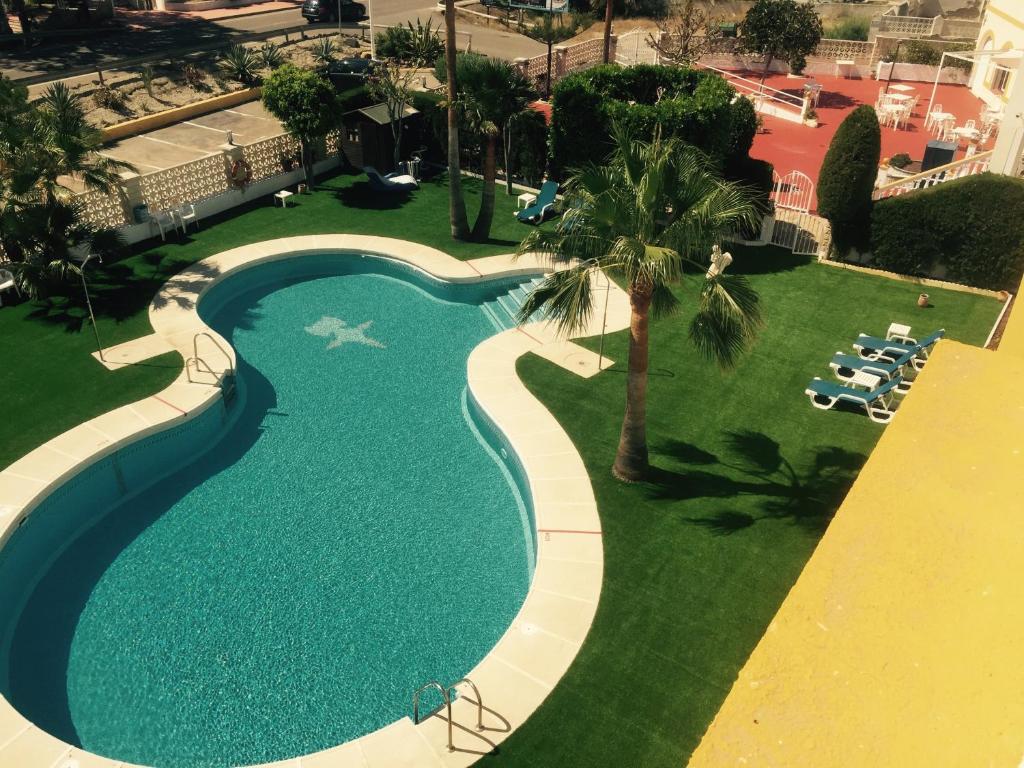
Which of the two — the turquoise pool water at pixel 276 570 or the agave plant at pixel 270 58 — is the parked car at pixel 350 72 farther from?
the turquoise pool water at pixel 276 570

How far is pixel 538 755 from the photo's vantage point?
12.1 meters

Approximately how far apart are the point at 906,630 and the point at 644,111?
23020 millimetres

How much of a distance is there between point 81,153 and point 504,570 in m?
16.4

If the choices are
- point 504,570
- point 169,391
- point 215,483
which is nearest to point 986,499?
point 504,570

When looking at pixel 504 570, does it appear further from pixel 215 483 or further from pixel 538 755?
pixel 215 483

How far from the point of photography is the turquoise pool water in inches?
523

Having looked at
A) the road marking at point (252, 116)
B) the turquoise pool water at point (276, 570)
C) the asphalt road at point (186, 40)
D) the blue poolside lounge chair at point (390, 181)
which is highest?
the asphalt road at point (186, 40)

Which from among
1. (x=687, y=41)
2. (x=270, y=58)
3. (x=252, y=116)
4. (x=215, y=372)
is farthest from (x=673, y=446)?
(x=270, y=58)

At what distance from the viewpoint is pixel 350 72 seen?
138 feet

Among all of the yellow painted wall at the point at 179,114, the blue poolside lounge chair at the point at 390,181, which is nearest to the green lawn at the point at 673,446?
the blue poolside lounge chair at the point at 390,181

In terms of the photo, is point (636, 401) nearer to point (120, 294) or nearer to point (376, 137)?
point (120, 294)

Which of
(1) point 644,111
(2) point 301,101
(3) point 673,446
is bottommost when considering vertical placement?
(3) point 673,446

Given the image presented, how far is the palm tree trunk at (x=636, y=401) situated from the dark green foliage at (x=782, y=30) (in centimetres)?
3402

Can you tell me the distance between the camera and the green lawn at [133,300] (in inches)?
754
